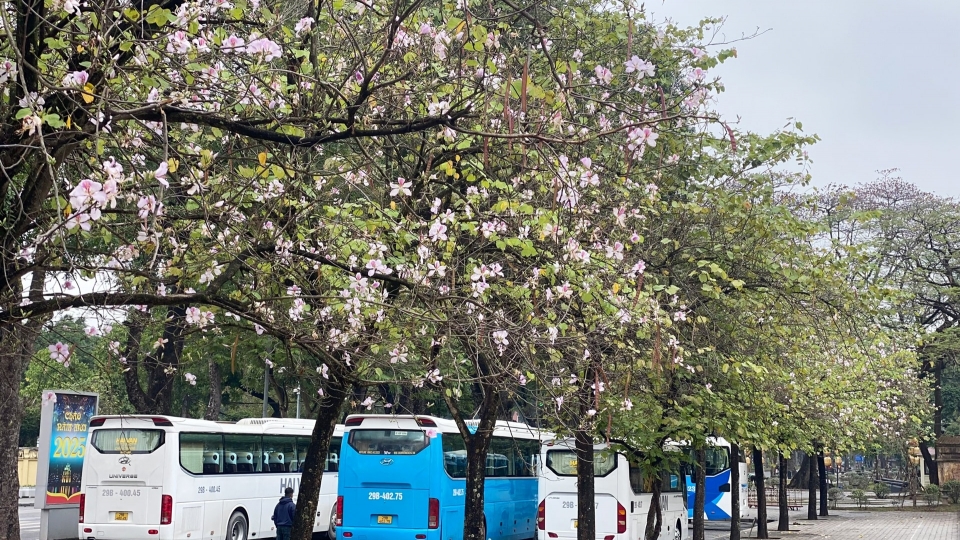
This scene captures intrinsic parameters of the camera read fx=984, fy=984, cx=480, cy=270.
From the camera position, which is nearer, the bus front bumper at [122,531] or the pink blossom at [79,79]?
the pink blossom at [79,79]

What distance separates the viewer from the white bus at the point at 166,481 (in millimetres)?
18734

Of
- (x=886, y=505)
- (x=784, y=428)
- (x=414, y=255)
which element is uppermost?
(x=414, y=255)

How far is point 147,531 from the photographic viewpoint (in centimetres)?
1856

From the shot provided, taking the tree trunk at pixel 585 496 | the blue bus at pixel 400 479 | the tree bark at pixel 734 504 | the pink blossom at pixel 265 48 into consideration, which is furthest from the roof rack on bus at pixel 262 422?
the pink blossom at pixel 265 48

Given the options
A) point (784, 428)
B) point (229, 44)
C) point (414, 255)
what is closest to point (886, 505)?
point (784, 428)

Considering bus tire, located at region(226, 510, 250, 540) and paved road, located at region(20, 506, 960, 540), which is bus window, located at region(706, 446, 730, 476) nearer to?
paved road, located at region(20, 506, 960, 540)

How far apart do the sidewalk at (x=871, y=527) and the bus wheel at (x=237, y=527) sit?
12.5 meters

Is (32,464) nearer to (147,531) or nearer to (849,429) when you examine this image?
(147,531)

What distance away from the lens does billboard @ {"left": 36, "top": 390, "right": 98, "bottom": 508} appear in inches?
754

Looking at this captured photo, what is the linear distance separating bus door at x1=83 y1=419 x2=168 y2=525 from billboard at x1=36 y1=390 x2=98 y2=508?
62 centimetres

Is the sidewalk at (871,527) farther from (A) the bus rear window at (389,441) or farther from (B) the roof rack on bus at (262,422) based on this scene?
(B) the roof rack on bus at (262,422)

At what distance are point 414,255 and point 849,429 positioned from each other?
16.9 metres

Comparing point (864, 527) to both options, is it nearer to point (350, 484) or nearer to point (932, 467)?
point (932, 467)

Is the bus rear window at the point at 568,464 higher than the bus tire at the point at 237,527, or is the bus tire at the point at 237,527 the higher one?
the bus rear window at the point at 568,464
